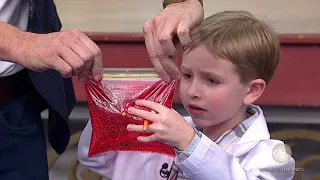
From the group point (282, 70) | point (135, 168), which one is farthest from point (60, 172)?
point (135, 168)

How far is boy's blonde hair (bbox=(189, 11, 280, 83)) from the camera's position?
3.98ft

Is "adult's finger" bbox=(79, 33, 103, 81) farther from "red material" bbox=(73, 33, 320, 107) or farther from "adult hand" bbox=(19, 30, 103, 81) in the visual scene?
"red material" bbox=(73, 33, 320, 107)

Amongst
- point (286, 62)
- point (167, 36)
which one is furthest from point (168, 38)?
point (286, 62)

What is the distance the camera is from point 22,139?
1.38 meters

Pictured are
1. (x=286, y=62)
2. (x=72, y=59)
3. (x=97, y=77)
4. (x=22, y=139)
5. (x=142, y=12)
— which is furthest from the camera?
(x=142, y=12)

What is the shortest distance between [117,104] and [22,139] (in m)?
0.38

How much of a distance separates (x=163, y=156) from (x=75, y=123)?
1003 millimetres

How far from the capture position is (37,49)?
3.30 ft

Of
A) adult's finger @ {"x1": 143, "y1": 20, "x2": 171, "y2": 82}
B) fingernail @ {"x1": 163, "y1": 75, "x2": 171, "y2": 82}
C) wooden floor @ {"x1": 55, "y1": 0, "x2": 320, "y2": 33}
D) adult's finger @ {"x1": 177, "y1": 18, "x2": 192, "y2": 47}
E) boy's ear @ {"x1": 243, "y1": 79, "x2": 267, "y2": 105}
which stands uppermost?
adult's finger @ {"x1": 177, "y1": 18, "x2": 192, "y2": 47}

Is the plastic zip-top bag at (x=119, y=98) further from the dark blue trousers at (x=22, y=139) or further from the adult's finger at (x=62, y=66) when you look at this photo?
the dark blue trousers at (x=22, y=139)

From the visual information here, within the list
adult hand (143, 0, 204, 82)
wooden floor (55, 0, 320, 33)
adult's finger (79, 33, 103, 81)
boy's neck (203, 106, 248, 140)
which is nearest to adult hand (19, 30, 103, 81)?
adult's finger (79, 33, 103, 81)

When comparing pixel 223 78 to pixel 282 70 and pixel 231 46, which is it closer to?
pixel 231 46

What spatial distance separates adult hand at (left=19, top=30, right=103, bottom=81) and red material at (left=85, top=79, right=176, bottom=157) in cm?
9

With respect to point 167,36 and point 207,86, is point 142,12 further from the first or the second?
point 167,36
